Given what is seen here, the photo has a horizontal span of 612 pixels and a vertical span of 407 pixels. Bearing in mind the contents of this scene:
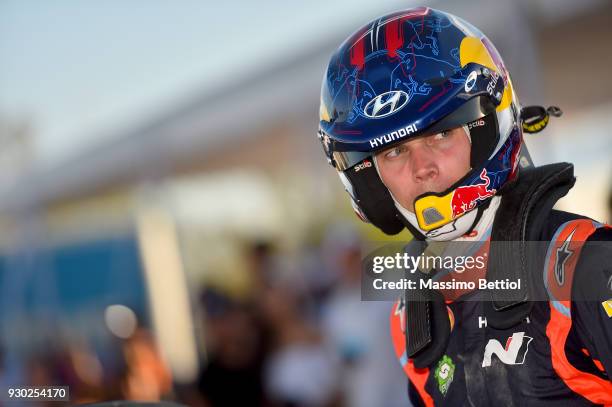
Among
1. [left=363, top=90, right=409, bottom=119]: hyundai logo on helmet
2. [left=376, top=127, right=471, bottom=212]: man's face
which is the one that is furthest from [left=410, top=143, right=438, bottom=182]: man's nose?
[left=363, top=90, right=409, bottom=119]: hyundai logo on helmet

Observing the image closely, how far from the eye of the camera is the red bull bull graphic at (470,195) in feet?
6.71

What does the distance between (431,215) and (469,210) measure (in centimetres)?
10

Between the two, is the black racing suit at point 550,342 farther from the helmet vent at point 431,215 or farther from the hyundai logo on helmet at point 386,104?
the hyundai logo on helmet at point 386,104

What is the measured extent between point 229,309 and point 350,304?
3.92ft

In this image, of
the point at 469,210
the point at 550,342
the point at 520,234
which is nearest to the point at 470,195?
the point at 469,210

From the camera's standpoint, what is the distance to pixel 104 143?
442 inches

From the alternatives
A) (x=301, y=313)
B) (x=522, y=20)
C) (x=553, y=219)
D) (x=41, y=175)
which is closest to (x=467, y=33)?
(x=553, y=219)

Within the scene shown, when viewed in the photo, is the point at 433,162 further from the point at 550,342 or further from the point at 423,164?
the point at 550,342

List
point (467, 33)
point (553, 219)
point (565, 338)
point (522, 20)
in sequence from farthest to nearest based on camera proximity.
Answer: point (522, 20)
point (467, 33)
point (553, 219)
point (565, 338)

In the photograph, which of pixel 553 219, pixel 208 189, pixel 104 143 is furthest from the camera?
pixel 208 189

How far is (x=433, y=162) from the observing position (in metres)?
2.07

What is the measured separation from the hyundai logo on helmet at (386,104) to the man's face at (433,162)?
113 mm

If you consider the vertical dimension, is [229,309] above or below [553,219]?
below

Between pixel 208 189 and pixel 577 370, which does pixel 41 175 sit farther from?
pixel 577 370
